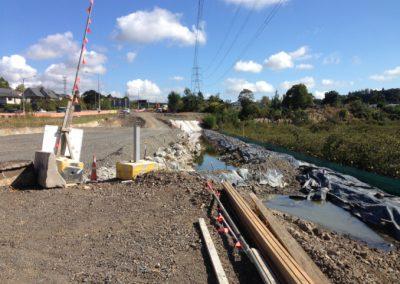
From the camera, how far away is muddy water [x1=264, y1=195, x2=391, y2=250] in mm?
10363

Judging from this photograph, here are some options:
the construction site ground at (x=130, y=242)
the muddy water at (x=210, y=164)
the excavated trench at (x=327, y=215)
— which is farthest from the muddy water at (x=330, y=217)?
the muddy water at (x=210, y=164)

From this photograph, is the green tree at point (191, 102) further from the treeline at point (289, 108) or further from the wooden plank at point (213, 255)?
the wooden plank at point (213, 255)

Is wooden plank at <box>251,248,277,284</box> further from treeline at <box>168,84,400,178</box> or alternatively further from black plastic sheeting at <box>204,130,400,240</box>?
treeline at <box>168,84,400,178</box>

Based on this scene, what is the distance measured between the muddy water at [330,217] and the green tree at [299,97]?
58832mm

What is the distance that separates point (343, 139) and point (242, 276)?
63.0ft

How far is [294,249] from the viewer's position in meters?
6.71

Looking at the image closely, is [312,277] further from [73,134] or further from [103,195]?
[73,134]

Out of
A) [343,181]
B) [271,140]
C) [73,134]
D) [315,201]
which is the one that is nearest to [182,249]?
[73,134]

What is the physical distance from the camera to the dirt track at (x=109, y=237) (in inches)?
223

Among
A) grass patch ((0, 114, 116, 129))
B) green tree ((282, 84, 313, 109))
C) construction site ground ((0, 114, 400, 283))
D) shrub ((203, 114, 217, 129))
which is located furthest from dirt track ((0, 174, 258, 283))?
→ green tree ((282, 84, 313, 109))

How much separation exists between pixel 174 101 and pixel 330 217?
92.6 meters

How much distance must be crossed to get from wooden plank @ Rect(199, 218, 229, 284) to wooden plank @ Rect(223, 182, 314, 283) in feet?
2.66

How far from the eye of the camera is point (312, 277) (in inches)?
227

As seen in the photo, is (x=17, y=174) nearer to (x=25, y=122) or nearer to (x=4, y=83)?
(x=25, y=122)
